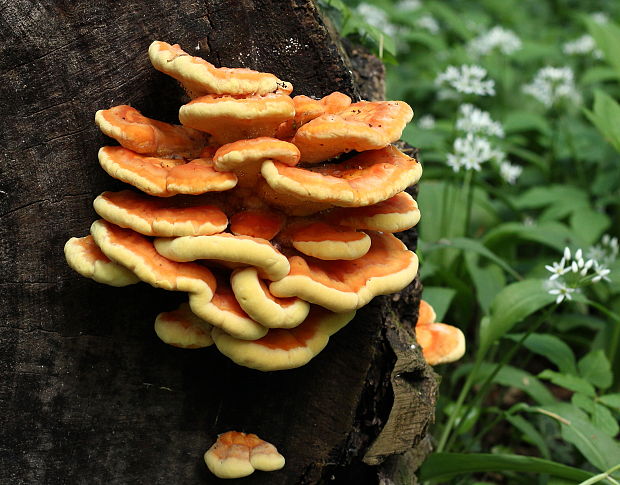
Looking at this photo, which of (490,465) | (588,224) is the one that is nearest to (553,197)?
(588,224)

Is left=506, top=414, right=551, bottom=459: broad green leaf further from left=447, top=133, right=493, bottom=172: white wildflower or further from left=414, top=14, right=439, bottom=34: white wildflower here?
left=414, top=14, right=439, bottom=34: white wildflower

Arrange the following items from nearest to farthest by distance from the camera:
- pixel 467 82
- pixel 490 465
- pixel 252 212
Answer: pixel 252 212, pixel 490 465, pixel 467 82

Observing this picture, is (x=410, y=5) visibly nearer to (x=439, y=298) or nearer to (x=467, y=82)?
(x=467, y=82)

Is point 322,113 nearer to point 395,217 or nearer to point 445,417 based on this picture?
point 395,217

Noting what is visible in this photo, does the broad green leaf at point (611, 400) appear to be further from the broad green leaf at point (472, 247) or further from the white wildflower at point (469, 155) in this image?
the white wildflower at point (469, 155)

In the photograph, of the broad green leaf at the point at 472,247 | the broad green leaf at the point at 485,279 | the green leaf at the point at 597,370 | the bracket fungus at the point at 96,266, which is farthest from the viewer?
the broad green leaf at the point at 485,279

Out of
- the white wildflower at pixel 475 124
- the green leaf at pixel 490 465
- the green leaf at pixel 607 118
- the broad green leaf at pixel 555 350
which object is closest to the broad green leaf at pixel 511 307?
the broad green leaf at pixel 555 350

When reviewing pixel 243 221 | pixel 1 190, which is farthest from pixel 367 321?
pixel 1 190
